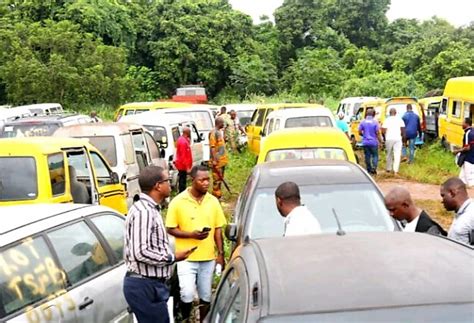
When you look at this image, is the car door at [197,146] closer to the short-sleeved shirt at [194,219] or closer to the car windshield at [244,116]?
the car windshield at [244,116]

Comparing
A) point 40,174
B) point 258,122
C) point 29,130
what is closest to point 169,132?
point 29,130

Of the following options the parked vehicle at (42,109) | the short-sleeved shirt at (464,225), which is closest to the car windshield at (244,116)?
the parked vehicle at (42,109)

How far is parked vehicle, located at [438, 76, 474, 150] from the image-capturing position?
19.0 metres

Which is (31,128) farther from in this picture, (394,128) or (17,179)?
(394,128)

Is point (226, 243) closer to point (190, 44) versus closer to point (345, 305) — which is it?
point (345, 305)

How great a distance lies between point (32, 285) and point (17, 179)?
3.91m

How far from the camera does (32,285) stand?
4598 millimetres

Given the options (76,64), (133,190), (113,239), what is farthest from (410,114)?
(76,64)

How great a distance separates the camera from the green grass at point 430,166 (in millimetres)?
16719

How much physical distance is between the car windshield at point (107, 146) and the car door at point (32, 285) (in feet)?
23.4

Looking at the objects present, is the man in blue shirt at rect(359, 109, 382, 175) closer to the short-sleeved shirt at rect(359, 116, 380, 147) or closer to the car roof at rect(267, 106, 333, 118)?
the short-sleeved shirt at rect(359, 116, 380, 147)

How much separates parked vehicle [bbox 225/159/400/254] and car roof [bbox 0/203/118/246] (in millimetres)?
1373

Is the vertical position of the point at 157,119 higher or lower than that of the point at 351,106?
higher

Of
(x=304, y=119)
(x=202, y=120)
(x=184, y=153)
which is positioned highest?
(x=304, y=119)
